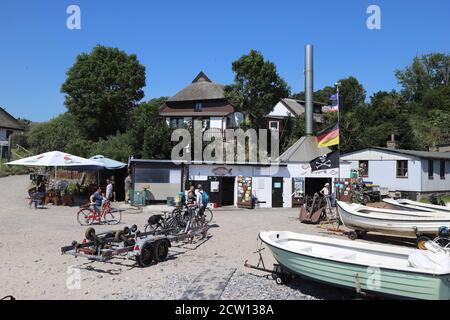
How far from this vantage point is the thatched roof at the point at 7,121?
181ft

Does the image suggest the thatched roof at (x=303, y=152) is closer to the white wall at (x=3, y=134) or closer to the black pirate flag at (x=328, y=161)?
the black pirate flag at (x=328, y=161)

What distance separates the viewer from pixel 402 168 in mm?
29078

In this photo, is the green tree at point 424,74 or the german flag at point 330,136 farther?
the green tree at point 424,74

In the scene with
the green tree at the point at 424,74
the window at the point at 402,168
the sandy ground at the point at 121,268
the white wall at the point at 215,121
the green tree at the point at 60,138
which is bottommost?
the sandy ground at the point at 121,268

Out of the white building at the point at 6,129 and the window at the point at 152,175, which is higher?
the white building at the point at 6,129

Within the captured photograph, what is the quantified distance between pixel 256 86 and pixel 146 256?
29610 millimetres

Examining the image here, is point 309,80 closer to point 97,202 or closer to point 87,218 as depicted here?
point 97,202

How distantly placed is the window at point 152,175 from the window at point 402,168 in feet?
54.8

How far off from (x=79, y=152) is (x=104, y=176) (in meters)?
13.4

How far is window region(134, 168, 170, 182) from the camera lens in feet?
78.2

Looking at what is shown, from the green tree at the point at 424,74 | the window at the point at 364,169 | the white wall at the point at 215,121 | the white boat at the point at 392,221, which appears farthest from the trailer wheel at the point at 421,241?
the green tree at the point at 424,74

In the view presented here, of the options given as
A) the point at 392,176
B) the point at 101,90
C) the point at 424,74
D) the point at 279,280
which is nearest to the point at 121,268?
the point at 279,280
